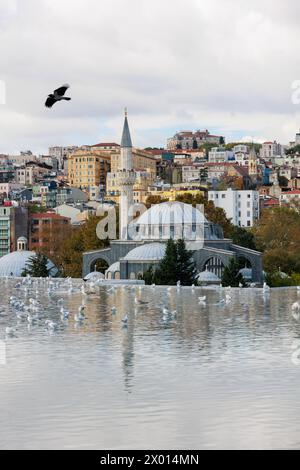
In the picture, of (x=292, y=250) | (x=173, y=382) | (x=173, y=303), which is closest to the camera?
(x=173, y=382)

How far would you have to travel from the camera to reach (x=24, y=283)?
47781 mm

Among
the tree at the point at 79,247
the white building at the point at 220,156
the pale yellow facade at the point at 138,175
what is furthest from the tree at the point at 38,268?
the white building at the point at 220,156

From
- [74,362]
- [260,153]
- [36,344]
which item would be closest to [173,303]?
[36,344]

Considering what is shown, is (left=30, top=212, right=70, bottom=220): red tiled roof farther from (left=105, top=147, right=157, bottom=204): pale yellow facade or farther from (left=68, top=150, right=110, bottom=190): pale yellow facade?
(left=68, top=150, right=110, bottom=190): pale yellow facade

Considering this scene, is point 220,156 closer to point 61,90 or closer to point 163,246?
point 163,246

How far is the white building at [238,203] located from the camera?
92250 millimetres

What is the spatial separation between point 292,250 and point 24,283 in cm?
1450

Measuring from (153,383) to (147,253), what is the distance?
30.4 m

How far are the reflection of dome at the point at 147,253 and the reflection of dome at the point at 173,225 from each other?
1755 millimetres

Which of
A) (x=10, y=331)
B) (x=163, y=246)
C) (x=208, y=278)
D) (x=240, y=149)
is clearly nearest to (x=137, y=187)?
(x=240, y=149)

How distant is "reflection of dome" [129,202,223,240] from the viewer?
50312 millimetres

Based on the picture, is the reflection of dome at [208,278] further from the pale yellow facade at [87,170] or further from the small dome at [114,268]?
the pale yellow facade at [87,170]

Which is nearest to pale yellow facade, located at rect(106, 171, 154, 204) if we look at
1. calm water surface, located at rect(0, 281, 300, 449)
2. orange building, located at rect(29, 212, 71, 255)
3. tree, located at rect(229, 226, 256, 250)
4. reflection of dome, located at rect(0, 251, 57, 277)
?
orange building, located at rect(29, 212, 71, 255)
